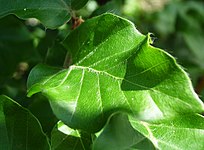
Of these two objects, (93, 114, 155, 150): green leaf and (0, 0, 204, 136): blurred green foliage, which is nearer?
(93, 114, 155, 150): green leaf

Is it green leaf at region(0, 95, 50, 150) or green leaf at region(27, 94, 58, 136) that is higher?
green leaf at region(0, 95, 50, 150)

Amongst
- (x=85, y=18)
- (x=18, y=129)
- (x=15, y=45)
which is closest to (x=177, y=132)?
(x=18, y=129)

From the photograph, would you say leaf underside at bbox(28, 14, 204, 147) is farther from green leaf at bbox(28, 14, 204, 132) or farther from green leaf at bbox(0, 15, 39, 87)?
green leaf at bbox(0, 15, 39, 87)

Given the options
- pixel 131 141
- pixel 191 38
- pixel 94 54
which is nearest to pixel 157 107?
pixel 131 141

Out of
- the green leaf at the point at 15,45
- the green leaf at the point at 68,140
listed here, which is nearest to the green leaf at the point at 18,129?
the green leaf at the point at 68,140

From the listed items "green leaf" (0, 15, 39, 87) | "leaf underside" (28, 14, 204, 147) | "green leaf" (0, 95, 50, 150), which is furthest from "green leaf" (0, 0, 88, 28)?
"green leaf" (0, 15, 39, 87)
